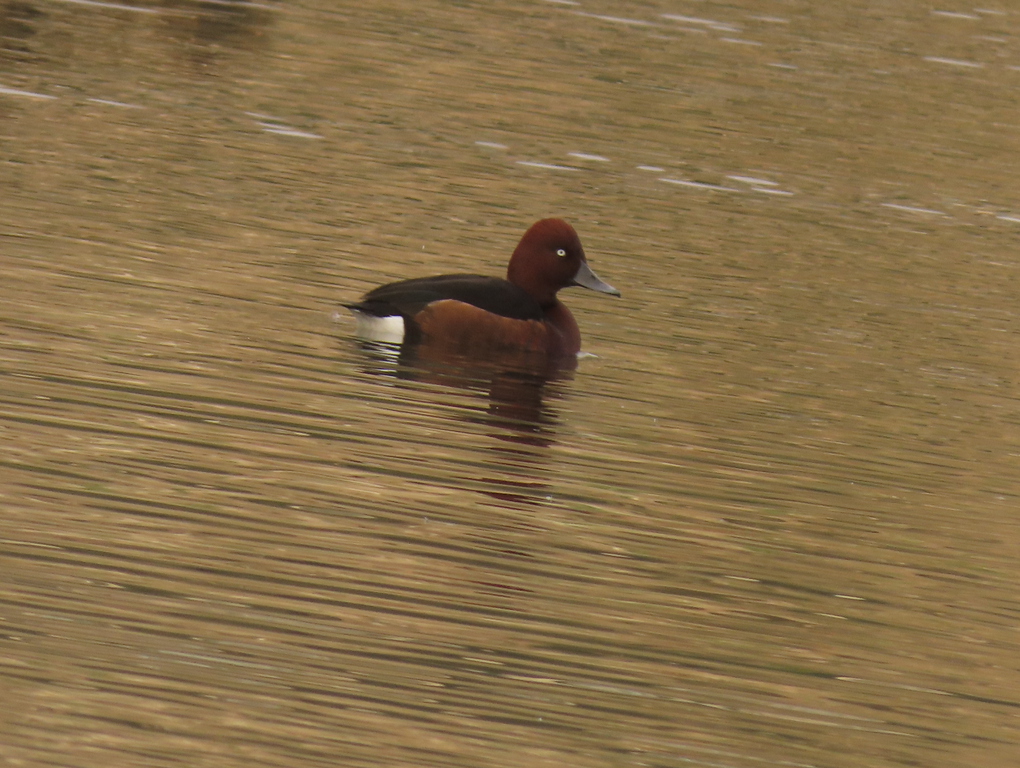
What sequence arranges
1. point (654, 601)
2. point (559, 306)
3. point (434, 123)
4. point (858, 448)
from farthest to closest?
point (434, 123) < point (559, 306) < point (858, 448) < point (654, 601)

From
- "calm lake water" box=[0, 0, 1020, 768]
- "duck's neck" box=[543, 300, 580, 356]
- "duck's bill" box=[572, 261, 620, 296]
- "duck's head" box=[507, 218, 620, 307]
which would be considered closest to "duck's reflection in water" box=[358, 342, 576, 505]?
"calm lake water" box=[0, 0, 1020, 768]

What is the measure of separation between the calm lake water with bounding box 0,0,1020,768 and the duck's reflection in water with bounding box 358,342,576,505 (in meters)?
0.04

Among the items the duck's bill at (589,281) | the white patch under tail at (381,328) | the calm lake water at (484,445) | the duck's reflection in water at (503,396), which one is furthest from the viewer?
the duck's bill at (589,281)

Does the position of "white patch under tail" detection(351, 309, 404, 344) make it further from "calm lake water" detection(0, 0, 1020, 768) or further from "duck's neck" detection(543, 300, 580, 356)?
"duck's neck" detection(543, 300, 580, 356)

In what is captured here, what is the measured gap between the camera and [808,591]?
27.6 ft

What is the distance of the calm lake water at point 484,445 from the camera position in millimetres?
6695

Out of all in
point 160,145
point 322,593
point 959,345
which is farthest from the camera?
point 160,145

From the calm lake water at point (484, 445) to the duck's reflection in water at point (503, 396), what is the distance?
4 centimetres

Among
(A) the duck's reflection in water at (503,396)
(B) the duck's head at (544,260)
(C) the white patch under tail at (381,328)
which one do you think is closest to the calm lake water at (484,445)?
(A) the duck's reflection in water at (503,396)

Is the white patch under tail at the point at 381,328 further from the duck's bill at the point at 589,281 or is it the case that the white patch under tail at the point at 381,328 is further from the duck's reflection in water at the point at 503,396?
the duck's bill at the point at 589,281

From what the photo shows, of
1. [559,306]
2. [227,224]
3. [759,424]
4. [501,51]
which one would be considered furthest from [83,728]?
[501,51]

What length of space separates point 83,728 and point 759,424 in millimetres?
5767

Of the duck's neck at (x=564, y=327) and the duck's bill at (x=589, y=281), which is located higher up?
the duck's bill at (x=589, y=281)

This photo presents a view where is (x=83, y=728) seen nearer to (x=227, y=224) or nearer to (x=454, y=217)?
(x=227, y=224)
